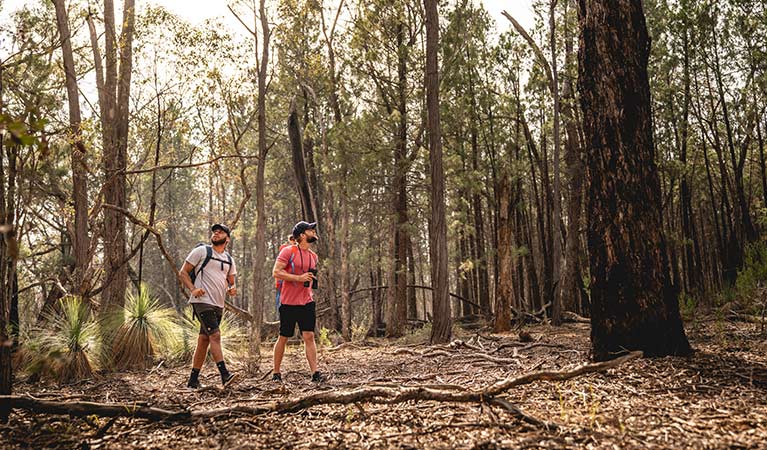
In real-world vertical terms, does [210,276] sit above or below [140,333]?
above

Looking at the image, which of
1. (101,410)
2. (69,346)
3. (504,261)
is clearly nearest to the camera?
(101,410)

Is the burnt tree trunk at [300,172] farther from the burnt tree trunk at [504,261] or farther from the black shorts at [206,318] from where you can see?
the black shorts at [206,318]

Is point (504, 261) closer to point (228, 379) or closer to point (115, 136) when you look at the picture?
point (228, 379)

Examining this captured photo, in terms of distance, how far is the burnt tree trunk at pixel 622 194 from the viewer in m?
4.84

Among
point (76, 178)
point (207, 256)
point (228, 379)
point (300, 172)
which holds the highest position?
point (300, 172)

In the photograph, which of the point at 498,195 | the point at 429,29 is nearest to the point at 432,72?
the point at 429,29

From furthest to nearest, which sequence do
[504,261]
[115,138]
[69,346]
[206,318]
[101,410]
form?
[504,261] < [115,138] < [69,346] < [206,318] < [101,410]

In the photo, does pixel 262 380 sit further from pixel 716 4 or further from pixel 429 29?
pixel 716 4

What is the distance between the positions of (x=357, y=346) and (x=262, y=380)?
231 inches

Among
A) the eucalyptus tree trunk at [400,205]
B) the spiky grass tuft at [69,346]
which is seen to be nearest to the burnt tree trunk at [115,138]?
the spiky grass tuft at [69,346]

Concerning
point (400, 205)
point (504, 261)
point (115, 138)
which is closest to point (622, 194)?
point (504, 261)

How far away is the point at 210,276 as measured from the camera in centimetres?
621

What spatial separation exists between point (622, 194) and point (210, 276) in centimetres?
443

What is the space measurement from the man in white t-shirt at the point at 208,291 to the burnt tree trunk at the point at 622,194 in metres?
3.97
